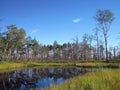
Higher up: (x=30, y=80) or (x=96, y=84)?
(x=96, y=84)

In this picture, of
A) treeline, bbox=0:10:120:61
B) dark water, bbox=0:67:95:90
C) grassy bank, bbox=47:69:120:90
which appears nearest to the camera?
grassy bank, bbox=47:69:120:90

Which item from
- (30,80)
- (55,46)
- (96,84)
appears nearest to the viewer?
(96,84)

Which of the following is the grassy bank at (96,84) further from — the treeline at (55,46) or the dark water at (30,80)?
the treeline at (55,46)

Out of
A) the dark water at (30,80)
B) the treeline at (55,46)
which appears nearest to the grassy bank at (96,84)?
the dark water at (30,80)

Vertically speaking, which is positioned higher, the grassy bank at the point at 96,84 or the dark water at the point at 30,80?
the grassy bank at the point at 96,84

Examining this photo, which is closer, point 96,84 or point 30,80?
point 96,84

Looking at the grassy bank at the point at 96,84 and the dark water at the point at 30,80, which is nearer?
the grassy bank at the point at 96,84

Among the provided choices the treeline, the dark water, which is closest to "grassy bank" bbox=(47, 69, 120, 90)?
the dark water

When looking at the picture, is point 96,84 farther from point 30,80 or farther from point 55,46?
point 55,46

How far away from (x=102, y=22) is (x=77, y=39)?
29.2m

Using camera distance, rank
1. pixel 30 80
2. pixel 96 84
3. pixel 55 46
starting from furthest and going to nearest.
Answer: pixel 55 46 < pixel 30 80 < pixel 96 84

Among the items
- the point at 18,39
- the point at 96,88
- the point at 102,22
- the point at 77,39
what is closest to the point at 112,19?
the point at 102,22

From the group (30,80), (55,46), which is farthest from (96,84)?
(55,46)

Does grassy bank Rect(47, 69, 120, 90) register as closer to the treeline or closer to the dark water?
the dark water
